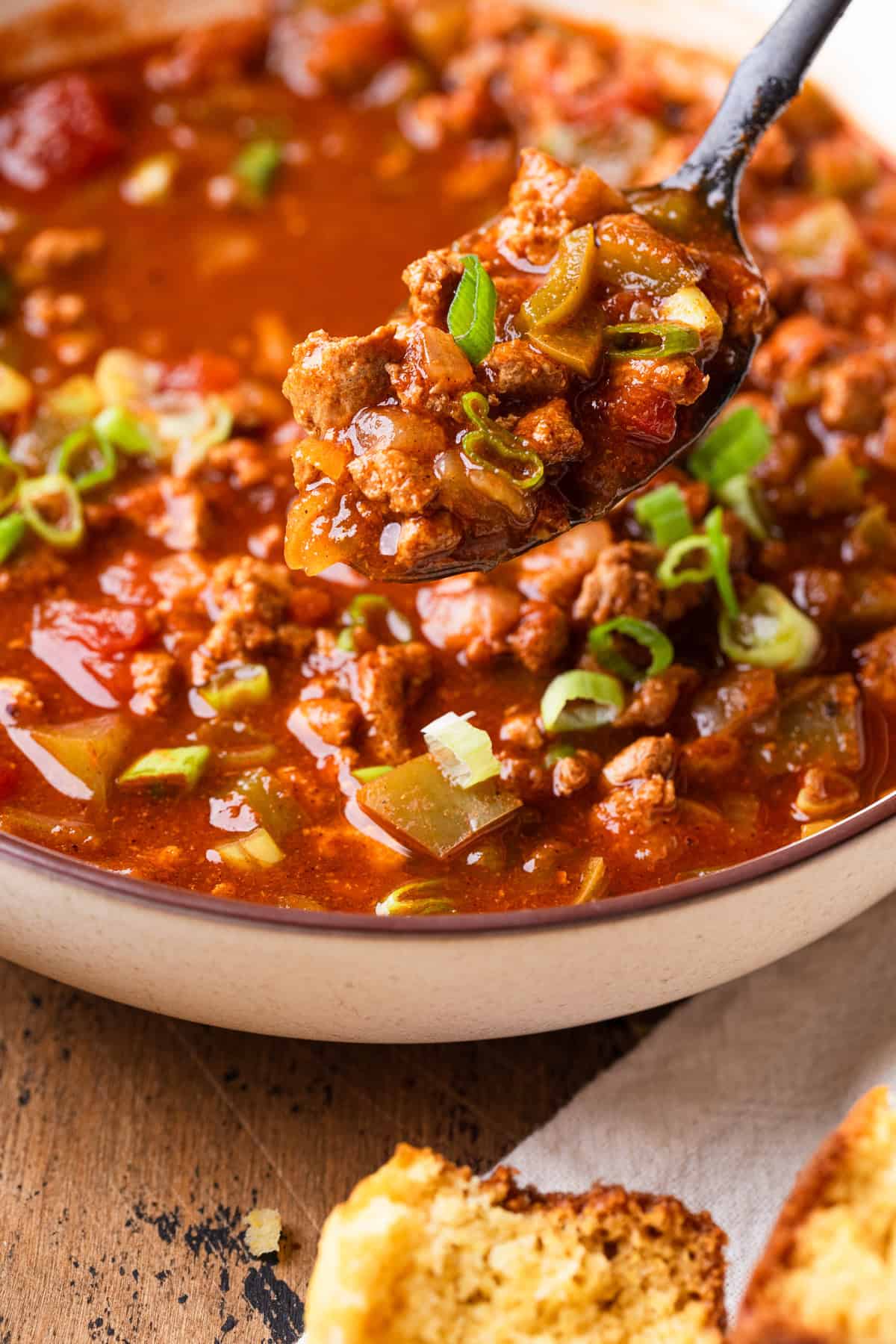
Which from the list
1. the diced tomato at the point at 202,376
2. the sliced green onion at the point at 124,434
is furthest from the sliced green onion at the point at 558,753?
the diced tomato at the point at 202,376

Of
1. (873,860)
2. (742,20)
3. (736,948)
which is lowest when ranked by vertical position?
(736,948)

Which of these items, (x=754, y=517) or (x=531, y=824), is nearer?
(x=531, y=824)

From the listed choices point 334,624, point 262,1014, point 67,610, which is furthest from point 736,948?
point 67,610

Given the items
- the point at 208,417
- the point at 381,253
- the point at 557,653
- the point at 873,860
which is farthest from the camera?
the point at 381,253

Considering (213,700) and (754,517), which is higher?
(754,517)

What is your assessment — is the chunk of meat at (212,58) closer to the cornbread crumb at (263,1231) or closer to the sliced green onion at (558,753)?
the sliced green onion at (558,753)

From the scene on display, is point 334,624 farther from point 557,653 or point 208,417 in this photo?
point 208,417

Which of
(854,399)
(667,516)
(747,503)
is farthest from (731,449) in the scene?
(854,399)
